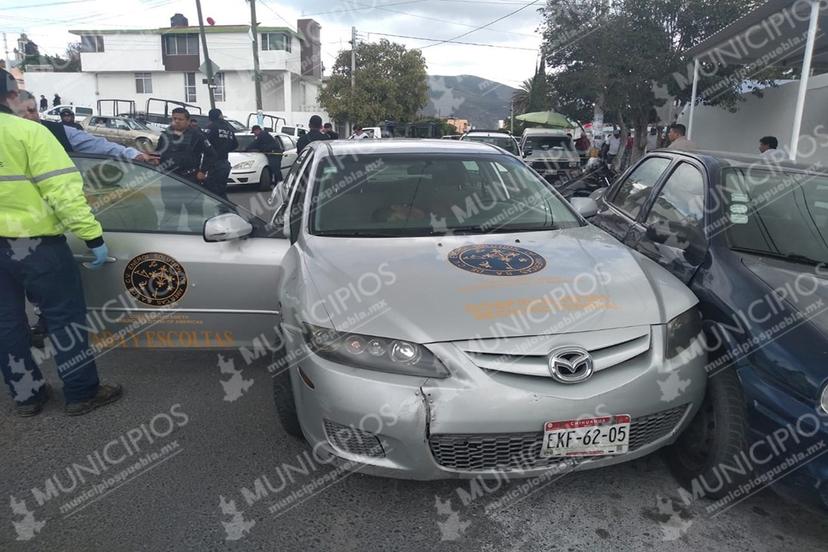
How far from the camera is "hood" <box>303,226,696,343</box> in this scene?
2.34 m

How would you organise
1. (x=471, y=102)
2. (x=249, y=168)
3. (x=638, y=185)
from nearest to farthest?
1. (x=638, y=185)
2. (x=249, y=168)
3. (x=471, y=102)

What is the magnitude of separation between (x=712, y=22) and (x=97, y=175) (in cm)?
1504

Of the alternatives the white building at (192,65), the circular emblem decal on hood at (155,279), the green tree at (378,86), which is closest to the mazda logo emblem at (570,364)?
the circular emblem decal on hood at (155,279)

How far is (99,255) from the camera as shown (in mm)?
3098

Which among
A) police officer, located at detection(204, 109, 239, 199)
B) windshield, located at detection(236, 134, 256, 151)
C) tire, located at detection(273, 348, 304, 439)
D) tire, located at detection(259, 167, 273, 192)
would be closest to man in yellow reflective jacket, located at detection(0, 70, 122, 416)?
tire, located at detection(273, 348, 304, 439)

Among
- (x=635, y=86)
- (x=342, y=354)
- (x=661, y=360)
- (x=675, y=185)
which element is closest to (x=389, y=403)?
(x=342, y=354)

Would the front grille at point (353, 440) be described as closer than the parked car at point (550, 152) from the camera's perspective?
Yes

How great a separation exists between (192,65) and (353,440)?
4414cm

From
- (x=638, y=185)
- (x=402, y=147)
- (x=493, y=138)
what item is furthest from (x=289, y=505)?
(x=493, y=138)

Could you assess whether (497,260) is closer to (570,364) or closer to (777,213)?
(570,364)

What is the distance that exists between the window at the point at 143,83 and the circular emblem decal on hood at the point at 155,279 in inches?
1758

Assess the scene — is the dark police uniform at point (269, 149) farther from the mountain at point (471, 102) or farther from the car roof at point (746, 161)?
the mountain at point (471, 102)

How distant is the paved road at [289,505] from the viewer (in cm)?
232

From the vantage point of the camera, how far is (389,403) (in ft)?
7.23
